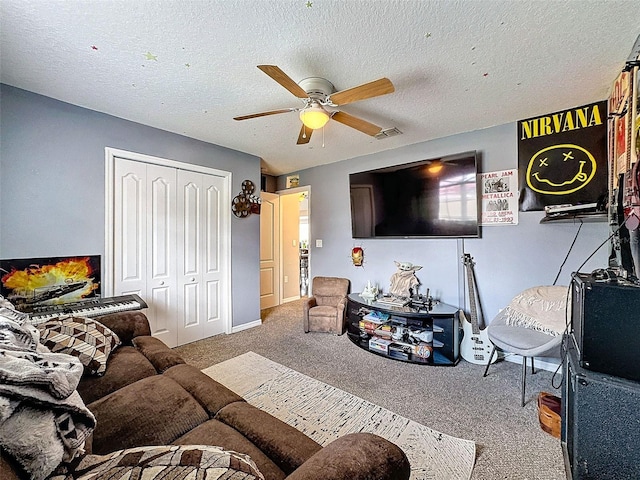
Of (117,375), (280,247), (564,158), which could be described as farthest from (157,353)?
(564,158)

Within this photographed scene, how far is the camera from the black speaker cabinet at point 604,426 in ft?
3.61

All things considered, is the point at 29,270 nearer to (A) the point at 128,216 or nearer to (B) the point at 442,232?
(A) the point at 128,216

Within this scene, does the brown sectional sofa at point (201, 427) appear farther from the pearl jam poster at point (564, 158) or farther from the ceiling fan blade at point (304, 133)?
the pearl jam poster at point (564, 158)

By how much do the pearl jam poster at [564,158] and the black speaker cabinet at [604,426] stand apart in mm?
1905

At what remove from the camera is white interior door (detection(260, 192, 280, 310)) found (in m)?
5.06

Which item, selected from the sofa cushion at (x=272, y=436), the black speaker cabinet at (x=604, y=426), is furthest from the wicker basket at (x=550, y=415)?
→ the sofa cushion at (x=272, y=436)

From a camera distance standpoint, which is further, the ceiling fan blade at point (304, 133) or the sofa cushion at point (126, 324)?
the ceiling fan blade at point (304, 133)

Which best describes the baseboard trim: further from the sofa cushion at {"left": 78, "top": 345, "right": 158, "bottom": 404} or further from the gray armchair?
the sofa cushion at {"left": 78, "top": 345, "right": 158, "bottom": 404}

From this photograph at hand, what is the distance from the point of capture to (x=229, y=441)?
1.13 metres

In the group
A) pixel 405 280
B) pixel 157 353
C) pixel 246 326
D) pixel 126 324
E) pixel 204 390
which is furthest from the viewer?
pixel 246 326

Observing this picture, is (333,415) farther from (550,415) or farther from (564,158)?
(564,158)

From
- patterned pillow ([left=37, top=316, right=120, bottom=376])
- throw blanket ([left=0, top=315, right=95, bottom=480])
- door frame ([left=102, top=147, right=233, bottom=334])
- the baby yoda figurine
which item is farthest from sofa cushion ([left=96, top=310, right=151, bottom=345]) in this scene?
the baby yoda figurine

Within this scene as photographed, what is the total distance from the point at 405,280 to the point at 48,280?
356cm

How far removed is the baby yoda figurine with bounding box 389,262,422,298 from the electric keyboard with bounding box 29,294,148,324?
2.72 m
